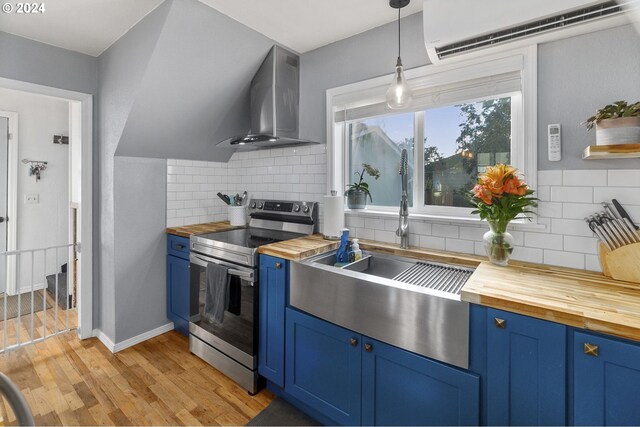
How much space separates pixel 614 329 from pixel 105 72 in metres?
3.43

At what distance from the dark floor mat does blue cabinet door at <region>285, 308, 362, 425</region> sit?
133mm

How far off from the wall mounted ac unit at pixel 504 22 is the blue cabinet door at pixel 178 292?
2.40 metres

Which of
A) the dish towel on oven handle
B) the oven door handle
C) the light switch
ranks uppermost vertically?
the light switch

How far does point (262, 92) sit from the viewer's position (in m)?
2.53

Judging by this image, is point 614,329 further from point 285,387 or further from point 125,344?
point 125,344

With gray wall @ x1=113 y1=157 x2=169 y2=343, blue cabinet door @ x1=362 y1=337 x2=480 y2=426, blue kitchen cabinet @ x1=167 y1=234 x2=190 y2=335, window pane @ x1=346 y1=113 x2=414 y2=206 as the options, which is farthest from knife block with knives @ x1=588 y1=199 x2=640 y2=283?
gray wall @ x1=113 y1=157 x2=169 y2=343

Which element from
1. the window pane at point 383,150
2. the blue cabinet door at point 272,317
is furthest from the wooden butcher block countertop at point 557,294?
the window pane at point 383,150

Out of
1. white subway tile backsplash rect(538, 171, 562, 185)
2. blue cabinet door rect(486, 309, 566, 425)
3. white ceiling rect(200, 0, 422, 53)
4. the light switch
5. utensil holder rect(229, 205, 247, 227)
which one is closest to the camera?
blue cabinet door rect(486, 309, 566, 425)

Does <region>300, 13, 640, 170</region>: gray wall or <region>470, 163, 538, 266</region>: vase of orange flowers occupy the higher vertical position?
<region>300, 13, 640, 170</region>: gray wall

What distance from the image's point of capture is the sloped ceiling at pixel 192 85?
2004 millimetres

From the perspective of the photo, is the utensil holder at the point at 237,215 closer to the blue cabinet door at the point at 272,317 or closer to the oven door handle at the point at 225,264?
the oven door handle at the point at 225,264

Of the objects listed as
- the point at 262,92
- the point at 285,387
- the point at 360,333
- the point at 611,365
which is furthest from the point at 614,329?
the point at 262,92

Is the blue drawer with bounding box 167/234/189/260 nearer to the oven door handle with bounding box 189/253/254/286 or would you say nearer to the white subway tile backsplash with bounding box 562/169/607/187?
the oven door handle with bounding box 189/253/254/286

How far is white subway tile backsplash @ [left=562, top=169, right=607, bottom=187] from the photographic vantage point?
1448mm
